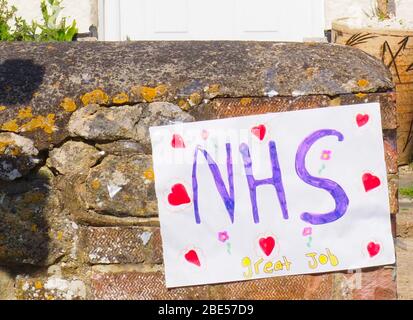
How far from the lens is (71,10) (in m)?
6.15

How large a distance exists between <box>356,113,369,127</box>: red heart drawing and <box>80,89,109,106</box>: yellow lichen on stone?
0.75 meters

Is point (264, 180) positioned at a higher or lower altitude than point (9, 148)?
lower

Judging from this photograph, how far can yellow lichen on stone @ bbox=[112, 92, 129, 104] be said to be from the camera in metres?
2.59

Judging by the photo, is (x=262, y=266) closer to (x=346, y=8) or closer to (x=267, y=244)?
(x=267, y=244)

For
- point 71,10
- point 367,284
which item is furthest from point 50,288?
point 71,10

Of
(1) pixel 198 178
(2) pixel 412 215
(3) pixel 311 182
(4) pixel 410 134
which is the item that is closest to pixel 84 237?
(1) pixel 198 178

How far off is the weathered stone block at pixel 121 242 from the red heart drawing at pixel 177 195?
0.10 meters

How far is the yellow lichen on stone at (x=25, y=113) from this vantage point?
2582 mm

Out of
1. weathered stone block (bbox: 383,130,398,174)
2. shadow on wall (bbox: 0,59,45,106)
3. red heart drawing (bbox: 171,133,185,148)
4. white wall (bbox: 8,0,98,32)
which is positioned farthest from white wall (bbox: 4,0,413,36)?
red heart drawing (bbox: 171,133,185,148)

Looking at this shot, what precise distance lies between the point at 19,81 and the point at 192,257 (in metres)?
0.74

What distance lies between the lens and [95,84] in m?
2.61

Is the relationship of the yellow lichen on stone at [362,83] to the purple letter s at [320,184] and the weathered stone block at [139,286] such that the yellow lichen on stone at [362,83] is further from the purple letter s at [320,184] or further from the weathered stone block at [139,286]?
the weathered stone block at [139,286]

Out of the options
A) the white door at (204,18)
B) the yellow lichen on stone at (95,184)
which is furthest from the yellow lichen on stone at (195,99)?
the white door at (204,18)
